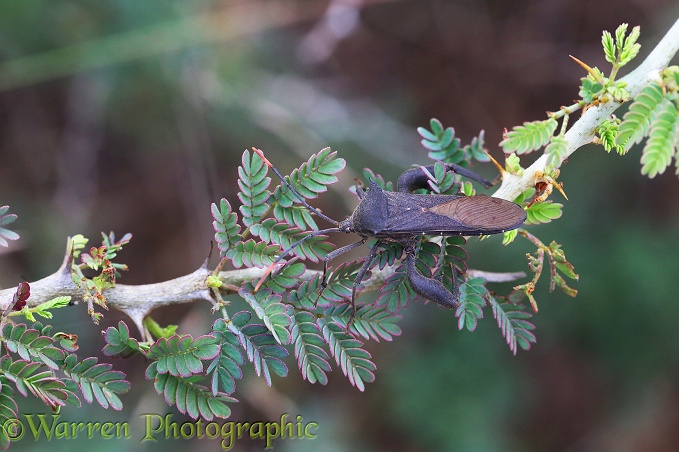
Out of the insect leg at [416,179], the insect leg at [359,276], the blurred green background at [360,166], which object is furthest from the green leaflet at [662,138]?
the blurred green background at [360,166]

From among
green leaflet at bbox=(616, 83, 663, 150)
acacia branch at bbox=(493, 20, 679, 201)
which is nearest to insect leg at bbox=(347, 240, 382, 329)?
acacia branch at bbox=(493, 20, 679, 201)

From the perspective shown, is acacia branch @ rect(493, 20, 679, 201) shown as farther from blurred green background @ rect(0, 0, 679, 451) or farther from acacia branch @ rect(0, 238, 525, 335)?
blurred green background @ rect(0, 0, 679, 451)

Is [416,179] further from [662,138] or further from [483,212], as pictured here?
[662,138]

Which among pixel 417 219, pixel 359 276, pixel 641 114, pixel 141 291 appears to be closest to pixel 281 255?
pixel 359 276

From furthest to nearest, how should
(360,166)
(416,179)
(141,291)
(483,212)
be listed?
(360,166) → (416,179) → (483,212) → (141,291)

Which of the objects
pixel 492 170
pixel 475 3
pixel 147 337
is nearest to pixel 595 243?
pixel 492 170

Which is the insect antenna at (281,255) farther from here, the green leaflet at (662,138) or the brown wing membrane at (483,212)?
the green leaflet at (662,138)
